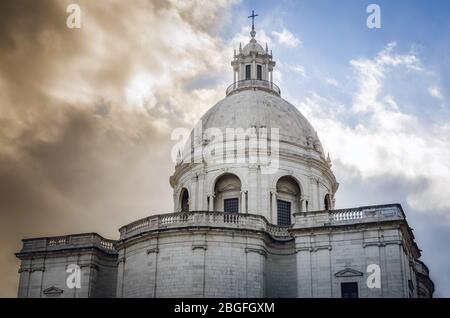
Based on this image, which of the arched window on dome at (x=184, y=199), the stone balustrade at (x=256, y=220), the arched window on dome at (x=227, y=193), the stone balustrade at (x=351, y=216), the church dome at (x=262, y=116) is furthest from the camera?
the arched window on dome at (x=184, y=199)

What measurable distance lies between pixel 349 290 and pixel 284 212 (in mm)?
11000

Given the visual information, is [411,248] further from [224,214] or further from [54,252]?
[54,252]

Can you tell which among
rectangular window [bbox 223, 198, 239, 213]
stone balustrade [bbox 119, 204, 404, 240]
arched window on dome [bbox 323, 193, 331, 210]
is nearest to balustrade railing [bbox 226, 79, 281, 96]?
arched window on dome [bbox 323, 193, 331, 210]

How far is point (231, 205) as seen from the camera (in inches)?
1901

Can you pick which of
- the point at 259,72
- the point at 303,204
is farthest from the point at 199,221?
the point at 259,72

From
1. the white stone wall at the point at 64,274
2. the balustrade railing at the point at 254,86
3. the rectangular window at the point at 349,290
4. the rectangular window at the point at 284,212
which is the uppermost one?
the balustrade railing at the point at 254,86

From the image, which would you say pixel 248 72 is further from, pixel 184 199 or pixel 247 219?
pixel 247 219

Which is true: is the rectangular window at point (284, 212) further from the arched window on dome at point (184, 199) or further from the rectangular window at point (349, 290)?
the rectangular window at point (349, 290)

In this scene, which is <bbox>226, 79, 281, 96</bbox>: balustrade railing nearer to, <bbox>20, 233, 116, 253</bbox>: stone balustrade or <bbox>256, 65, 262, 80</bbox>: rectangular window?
<bbox>256, 65, 262, 80</bbox>: rectangular window

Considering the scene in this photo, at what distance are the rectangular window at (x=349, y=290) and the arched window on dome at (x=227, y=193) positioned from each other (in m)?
11.8

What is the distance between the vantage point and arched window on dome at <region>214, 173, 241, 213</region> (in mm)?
48188

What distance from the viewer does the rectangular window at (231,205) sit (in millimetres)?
48000

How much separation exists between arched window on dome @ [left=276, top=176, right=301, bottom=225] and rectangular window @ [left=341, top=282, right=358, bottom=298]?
999cm

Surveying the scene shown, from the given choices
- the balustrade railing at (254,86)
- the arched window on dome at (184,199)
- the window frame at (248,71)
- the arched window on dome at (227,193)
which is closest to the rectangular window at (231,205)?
the arched window on dome at (227,193)
